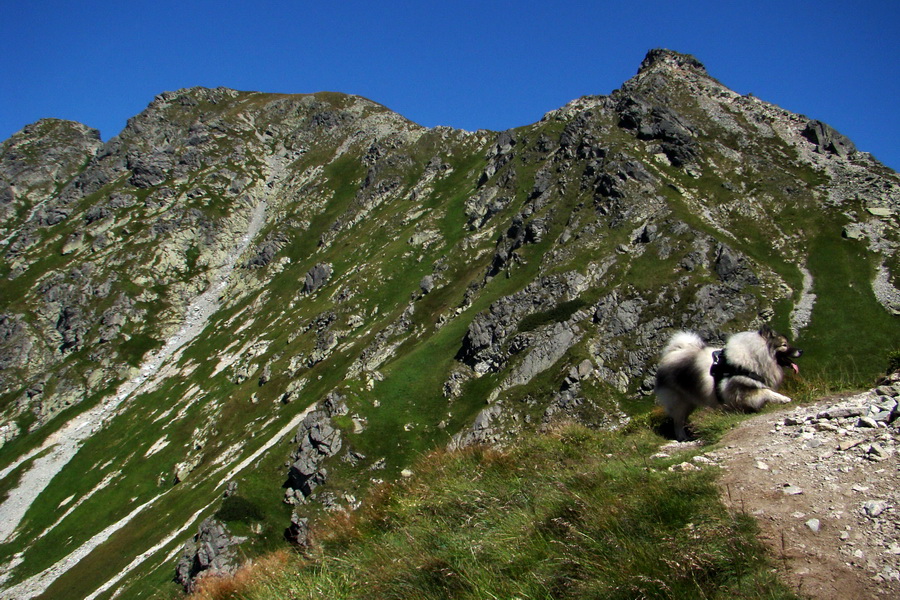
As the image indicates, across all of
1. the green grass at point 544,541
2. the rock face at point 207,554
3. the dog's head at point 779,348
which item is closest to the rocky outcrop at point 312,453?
the rock face at point 207,554

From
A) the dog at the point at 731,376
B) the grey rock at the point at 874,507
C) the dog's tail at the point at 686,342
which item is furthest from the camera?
the dog's tail at the point at 686,342

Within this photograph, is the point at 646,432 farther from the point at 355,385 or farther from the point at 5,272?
the point at 5,272

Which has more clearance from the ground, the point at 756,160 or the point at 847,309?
the point at 756,160

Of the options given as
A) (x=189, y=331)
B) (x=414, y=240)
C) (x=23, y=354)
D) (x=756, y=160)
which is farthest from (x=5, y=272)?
(x=756, y=160)

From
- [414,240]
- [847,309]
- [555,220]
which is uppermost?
[414,240]

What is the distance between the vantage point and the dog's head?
11188 mm

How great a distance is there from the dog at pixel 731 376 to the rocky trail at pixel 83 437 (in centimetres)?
11197

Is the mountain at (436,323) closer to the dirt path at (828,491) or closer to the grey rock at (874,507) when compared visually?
the dirt path at (828,491)

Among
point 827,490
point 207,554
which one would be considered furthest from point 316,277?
point 827,490

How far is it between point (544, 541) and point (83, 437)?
169 m

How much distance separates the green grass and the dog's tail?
4.94m

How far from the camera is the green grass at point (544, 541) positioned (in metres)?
4.64

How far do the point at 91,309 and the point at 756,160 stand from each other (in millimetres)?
204476

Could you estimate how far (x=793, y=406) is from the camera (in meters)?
10.3
